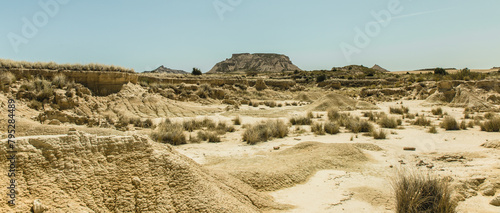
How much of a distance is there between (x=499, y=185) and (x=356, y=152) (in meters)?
3.06

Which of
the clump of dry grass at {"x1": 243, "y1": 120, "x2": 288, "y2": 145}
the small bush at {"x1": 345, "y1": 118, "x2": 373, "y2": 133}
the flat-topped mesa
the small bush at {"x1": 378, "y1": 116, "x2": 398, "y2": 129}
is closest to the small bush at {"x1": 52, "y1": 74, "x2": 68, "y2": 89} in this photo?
the clump of dry grass at {"x1": 243, "y1": 120, "x2": 288, "y2": 145}

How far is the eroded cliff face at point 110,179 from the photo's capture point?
3.25 meters

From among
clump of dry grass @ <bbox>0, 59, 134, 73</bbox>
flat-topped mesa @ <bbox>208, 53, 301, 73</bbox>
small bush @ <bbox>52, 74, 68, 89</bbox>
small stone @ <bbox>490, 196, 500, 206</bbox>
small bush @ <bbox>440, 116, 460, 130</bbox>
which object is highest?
flat-topped mesa @ <bbox>208, 53, 301, 73</bbox>

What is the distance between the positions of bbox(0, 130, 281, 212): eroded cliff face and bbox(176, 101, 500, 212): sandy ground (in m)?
1.27

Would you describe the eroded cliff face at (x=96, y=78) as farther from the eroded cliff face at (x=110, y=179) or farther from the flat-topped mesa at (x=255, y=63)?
the flat-topped mesa at (x=255, y=63)

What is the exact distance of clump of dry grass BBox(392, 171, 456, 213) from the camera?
12.7ft

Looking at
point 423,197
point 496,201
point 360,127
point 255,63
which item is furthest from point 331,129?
point 255,63

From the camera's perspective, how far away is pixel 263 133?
10750mm

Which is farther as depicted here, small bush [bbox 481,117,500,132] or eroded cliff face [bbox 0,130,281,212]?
small bush [bbox 481,117,500,132]

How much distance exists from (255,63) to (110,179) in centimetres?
10835

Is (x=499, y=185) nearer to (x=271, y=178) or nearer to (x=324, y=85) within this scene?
(x=271, y=178)

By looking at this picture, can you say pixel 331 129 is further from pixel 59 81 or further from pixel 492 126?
pixel 59 81

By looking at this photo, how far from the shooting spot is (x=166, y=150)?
4.46 m

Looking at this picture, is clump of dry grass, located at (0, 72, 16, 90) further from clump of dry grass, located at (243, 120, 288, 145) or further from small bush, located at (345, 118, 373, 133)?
small bush, located at (345, 118, 373, 133)
